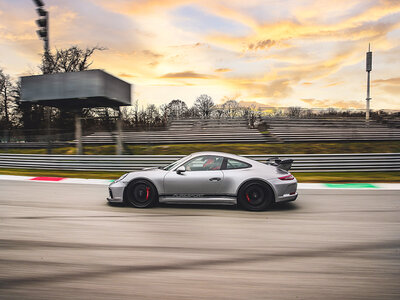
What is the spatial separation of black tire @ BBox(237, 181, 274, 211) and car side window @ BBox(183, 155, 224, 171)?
66 cm

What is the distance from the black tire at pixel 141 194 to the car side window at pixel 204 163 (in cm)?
80

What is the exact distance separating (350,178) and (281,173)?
6.38m

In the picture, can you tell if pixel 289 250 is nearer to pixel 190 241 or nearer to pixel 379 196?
pixel 190 241

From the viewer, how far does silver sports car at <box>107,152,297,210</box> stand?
573 centimetres

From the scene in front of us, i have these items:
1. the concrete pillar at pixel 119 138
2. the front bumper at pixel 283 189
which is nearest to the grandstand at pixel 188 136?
the concrete pillar at pixel 119 138

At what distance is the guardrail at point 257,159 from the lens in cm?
1241

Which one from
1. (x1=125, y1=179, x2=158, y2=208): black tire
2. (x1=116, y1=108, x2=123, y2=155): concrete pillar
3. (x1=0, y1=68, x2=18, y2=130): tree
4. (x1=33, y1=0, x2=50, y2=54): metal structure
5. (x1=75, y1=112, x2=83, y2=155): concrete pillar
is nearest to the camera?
(x1=125, y1=179, x2=158, y2=208): black tire

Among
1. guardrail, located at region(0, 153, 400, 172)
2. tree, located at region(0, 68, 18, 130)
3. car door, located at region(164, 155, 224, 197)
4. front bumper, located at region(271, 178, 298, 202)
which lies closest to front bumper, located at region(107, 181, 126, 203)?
car door, located at region(164, 155, 224, 197)

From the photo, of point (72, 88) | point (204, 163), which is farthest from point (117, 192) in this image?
point (72, 88)

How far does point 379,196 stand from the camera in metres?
7.43

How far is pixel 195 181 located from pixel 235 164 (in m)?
0.84

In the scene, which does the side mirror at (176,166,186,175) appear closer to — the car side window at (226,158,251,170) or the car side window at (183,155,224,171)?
the car side window at (183,155,224,171)

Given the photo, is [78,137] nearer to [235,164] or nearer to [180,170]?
[180,170]

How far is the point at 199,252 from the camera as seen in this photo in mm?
3648
